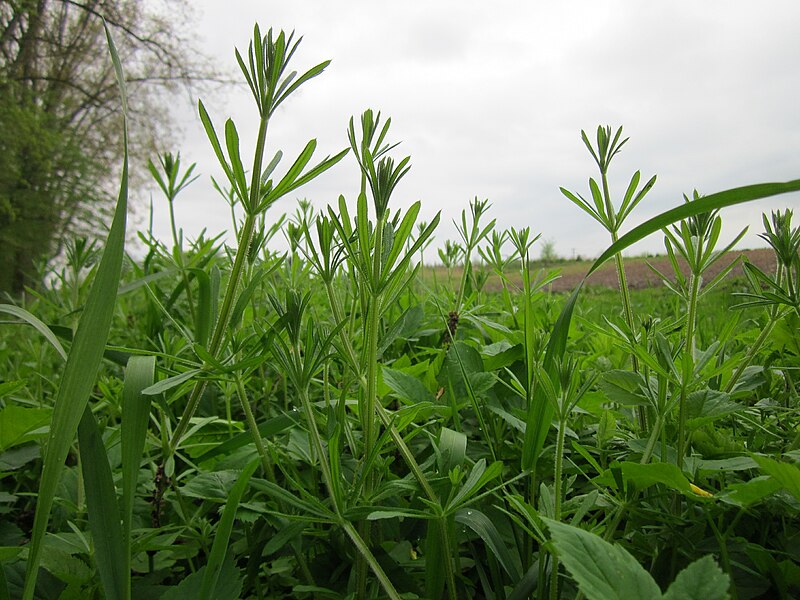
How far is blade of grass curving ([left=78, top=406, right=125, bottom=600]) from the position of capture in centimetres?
54

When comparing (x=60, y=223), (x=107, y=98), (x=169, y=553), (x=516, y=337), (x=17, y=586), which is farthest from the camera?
(x=107, y=98)

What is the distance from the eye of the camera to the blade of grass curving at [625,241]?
493mm

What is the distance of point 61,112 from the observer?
12.2 meters

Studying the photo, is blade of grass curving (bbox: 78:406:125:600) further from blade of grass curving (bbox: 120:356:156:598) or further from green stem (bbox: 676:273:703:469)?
green stem (bbox: 676:273:703:469)

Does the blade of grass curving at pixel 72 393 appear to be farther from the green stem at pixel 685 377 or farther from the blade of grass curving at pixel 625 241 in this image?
the green stem at pixel 685 377

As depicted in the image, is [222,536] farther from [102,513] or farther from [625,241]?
[625,241]

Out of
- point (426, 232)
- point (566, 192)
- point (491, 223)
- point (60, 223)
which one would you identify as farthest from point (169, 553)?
point (60, 223)

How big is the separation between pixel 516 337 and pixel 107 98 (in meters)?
14.6

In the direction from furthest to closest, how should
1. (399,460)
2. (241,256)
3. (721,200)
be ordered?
(399,460), (241,256), (721,200)

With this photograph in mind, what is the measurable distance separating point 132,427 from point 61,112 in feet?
48.3

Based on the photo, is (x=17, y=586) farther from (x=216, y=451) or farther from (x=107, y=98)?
(x=107, y=98)

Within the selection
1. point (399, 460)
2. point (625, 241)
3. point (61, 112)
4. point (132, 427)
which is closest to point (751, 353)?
point (625, 241)

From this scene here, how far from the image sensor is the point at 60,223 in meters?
10.1

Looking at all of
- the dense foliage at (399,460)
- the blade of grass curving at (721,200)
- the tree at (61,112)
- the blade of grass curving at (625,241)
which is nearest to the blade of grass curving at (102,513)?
the dense foliage at (399,460)
